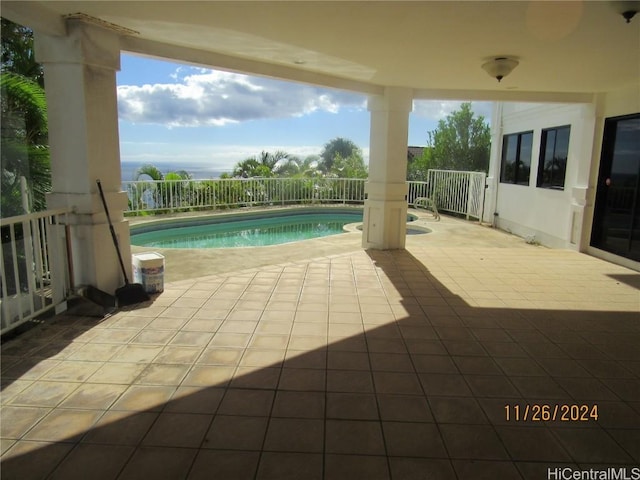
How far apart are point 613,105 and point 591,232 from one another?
1907 millimetres

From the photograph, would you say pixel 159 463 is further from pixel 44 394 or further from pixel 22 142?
pixel 22 142

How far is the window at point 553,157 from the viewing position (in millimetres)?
7074

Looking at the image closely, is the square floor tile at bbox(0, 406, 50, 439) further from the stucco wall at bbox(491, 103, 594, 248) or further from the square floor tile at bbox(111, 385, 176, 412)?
the stucco wall at bbox(491, 103, 594, 248)

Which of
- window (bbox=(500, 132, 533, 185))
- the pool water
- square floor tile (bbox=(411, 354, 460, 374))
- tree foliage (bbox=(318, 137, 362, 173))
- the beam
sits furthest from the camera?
tree foliage (bbox=(318, 137, 362, 173))

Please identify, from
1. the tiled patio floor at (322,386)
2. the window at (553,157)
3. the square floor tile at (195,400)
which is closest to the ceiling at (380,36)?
the window at (553,157)

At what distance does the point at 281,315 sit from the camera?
3.52 m

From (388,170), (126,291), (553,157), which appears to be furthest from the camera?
(553,157)

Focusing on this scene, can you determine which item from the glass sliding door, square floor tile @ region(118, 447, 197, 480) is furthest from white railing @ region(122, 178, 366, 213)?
square floor tile @ region(118, 447, 197, 480)

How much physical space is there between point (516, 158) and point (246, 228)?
20.5 ft

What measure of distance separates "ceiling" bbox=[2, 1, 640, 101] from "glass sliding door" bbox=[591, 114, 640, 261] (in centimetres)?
79

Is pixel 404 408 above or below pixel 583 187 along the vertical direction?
below

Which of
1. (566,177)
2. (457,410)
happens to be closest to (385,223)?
(566,177)

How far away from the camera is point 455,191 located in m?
10.8

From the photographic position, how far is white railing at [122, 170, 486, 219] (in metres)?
9.52
